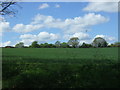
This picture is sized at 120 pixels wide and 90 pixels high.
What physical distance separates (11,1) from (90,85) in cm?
1005

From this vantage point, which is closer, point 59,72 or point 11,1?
point 59,72

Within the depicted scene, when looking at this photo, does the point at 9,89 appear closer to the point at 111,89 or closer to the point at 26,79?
the point at 26,79

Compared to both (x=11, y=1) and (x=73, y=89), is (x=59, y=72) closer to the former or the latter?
(x=73, y=89)

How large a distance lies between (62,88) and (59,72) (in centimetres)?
137

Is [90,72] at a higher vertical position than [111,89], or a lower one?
higher

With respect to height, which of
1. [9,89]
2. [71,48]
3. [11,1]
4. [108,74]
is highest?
[11,1]

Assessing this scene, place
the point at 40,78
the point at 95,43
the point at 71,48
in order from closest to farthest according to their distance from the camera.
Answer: the point at 40,78
the point at 95,43
the point at 71,48

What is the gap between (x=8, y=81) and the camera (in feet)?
25.5

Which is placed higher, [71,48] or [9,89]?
[71,48]

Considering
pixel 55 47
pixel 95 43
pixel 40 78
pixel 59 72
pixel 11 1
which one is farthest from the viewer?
pixel 55 47

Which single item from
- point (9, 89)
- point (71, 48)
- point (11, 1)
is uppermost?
point (11, 1)

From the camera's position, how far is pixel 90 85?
6.94 metres

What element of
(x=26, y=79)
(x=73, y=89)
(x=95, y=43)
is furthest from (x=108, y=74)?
(x=95, y=43)

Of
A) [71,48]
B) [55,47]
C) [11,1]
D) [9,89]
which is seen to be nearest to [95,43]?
[71,48]
